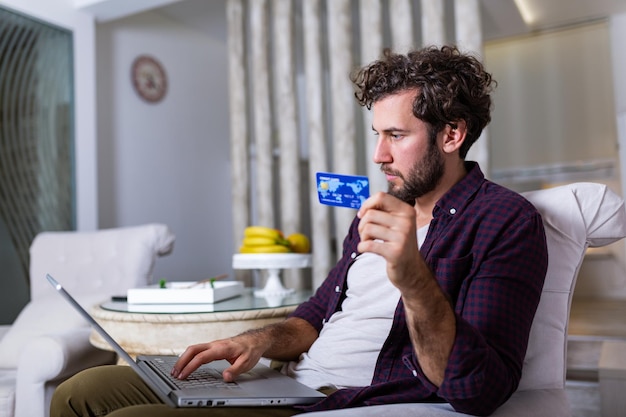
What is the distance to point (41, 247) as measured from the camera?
9.80 feet

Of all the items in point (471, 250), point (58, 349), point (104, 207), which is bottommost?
point (58, 349)

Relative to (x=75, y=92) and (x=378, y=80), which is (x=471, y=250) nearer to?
(x=378, y=80)

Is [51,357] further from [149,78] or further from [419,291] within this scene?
[149,78]

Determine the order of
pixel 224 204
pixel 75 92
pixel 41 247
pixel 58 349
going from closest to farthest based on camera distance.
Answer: pixel 58 349 → pixel 41 247 → pixel 75 92 → pixel 224 204

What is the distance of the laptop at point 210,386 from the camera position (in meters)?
1.07

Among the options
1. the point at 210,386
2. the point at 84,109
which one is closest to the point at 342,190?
the point at 210,386

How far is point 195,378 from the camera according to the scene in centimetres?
128

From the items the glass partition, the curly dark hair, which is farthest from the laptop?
the glass partition

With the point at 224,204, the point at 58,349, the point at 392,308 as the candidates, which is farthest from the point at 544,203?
the point at 224,204

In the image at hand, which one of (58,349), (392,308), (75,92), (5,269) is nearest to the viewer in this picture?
(392,308)

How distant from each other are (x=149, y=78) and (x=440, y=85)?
365 centimetres

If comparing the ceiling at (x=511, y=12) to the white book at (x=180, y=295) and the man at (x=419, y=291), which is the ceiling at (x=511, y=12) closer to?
the white book at (x=180, y=295)

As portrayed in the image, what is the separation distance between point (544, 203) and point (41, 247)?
2.48 meters

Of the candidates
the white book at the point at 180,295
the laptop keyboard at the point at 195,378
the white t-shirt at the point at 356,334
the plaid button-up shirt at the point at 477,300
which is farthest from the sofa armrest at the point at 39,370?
the plaid button-up shirt at the point at 477,300
